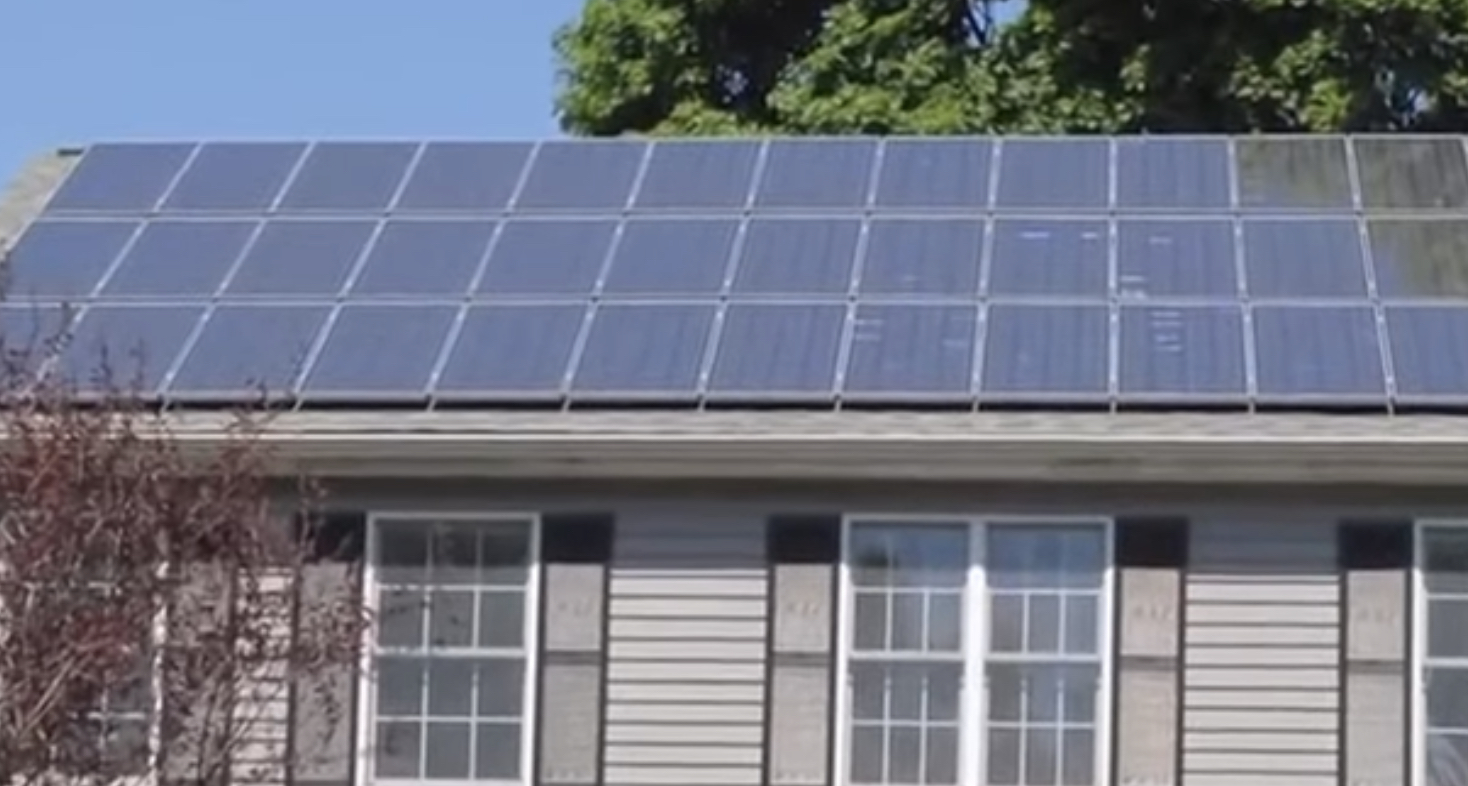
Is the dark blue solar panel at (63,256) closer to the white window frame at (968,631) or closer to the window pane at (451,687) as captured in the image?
the window pane at (451,687)

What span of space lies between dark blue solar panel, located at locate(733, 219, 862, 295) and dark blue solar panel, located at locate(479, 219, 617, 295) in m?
0.74

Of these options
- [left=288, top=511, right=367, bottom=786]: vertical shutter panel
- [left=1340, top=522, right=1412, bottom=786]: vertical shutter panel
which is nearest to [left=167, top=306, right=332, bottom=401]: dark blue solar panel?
[left=288, top=511, right=367, bottom=786]: vertical shutter panel

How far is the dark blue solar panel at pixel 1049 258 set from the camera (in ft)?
56.9

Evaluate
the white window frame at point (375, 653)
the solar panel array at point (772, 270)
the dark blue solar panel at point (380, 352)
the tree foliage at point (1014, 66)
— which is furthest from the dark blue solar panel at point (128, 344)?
the tree foliage at point (1014, 66)

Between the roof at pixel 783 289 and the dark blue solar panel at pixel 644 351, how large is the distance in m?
0.02

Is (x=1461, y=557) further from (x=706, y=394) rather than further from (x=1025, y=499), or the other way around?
(x=706, y=394)

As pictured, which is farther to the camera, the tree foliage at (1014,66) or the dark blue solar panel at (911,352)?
the tree foliage at (1014,66)

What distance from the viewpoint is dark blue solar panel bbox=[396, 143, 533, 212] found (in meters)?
18.8

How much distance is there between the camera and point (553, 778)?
16.5 meters

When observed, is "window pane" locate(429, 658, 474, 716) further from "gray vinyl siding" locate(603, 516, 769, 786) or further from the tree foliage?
the tree foliage

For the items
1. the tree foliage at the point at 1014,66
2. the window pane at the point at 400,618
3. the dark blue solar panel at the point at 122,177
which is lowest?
the window pane at the point at 400,618

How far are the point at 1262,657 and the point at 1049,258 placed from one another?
2548mm

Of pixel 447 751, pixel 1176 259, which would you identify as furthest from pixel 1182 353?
pixel 447 751

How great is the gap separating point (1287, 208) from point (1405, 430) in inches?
104
